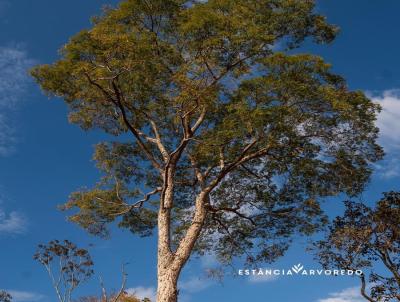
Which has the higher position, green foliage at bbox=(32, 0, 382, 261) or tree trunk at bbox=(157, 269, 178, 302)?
green foliage at bbox=(32, 0, 382, 261)

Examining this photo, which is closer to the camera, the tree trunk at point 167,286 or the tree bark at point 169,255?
the tree trunk at point 167,286

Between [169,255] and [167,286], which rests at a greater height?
[169,255]

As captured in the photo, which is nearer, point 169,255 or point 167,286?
point 167,286

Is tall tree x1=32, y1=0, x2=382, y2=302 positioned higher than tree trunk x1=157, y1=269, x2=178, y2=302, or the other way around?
tall tree x1=32, y1=0, x2=382, y2=302

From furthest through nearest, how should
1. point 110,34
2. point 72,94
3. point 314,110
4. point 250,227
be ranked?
point 250,227, point 72,94, point 314,110, point 110,34

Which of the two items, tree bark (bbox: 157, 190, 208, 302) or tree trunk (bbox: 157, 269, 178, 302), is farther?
tree bark (bbox: 157, 190, 208, 302)

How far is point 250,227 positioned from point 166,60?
534 cm

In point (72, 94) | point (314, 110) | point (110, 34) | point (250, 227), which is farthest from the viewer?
point (250, 227)

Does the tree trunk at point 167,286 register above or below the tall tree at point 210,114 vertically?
below

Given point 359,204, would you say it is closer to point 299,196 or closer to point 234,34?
point 299,196

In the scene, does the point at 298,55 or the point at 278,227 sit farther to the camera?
the point at 278,227

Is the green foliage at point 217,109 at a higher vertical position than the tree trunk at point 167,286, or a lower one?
higher

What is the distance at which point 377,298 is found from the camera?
12.8 meters

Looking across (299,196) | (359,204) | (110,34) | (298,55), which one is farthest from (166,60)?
(359,204)
